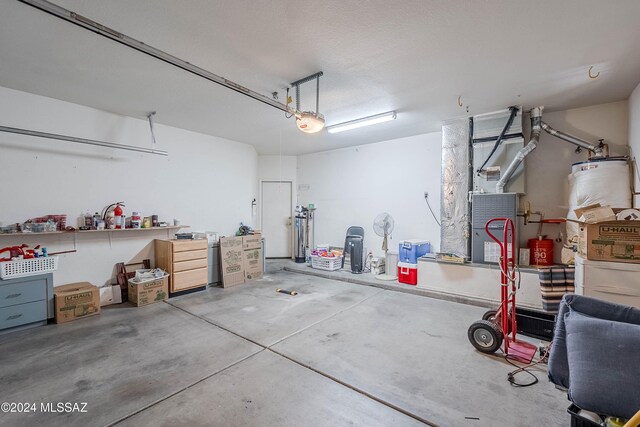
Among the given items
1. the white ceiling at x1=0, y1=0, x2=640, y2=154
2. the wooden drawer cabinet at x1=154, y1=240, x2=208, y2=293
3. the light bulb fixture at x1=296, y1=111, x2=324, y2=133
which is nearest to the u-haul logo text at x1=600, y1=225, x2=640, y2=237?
the white ceiling at x1=0, y1=0, x2=640, y2=154

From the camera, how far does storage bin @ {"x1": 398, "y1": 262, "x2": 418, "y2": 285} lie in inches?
183

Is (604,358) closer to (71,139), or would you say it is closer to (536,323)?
(536,323)

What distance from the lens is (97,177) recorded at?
4043 millimetres

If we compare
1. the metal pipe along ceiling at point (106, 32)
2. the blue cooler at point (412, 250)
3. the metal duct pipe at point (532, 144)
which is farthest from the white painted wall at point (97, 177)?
the metal duct pipe at point (532, 144)

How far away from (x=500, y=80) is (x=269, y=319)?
400cm

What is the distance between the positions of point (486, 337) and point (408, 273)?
2.10 metres

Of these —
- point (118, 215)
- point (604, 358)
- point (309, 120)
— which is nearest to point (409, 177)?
point (309, 120)

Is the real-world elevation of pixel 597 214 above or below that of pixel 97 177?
below

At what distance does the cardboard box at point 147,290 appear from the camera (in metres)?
3.89

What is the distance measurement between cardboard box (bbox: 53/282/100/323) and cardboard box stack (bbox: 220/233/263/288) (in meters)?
1.83

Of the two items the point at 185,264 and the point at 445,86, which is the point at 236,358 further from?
the point at 445,86

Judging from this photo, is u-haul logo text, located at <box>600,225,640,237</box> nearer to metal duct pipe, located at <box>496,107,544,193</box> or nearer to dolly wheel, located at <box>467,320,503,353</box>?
dolly wheel, located at <box>467,320,503,353</box>

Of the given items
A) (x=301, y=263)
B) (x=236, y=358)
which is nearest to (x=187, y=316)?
(x=236, y=358)

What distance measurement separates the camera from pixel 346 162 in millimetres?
6410
